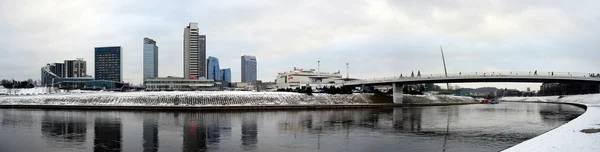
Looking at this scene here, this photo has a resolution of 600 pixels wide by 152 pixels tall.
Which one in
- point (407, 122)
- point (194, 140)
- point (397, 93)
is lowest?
point (407, 122)

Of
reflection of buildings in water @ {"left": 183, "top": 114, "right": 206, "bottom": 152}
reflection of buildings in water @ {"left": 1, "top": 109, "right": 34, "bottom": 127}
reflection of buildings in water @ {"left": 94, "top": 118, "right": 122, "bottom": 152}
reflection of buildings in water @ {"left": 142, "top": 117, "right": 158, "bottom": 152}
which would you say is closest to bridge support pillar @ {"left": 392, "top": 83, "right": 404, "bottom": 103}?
reflection of buildings in water @ {"left": 183, "top": 114, "right": 206, "bottom": 152}

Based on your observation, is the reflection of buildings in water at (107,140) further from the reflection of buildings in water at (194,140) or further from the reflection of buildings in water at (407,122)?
the reflection of buildings in water at (407,122)

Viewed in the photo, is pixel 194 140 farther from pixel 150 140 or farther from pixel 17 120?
pixel 17 120

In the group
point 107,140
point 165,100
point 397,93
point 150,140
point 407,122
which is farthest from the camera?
point 397,93

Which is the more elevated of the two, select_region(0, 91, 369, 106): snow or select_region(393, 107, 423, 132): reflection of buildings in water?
select_region(0, 91, 369, 106): snow

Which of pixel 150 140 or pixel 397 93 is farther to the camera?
pixel 397 93

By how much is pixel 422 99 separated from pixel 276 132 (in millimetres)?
83872

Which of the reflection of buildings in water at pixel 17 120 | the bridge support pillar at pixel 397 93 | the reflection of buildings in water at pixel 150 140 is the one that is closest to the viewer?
the reflection of buildings in water at pixel 150 140

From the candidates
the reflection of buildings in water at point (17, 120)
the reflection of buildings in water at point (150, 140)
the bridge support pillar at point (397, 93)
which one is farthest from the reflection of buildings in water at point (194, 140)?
the bridge support pillar at point (397, 93)

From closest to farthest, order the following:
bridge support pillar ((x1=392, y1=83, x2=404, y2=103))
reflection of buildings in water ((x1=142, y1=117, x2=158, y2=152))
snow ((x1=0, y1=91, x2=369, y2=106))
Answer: reflection of buildings in water ((x1=142, y1=117, x2=158, y2=152)), snow ((x1=0, y1=91, x2=369, y2=106)), bridge support pillar ((x1=392, y1=83, x2=404, y2=103))

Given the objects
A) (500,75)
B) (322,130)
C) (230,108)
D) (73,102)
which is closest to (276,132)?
(322,130)

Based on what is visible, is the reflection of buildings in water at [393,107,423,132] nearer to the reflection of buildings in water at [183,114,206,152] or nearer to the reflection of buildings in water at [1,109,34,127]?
the reflection of buildings in water at [183,114,206,152]

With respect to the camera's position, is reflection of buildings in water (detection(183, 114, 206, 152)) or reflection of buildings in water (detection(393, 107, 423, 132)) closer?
reflection of buildings in water (detection(183, 114, 206, 152))

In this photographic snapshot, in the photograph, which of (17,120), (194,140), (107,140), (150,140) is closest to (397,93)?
(17,120)
